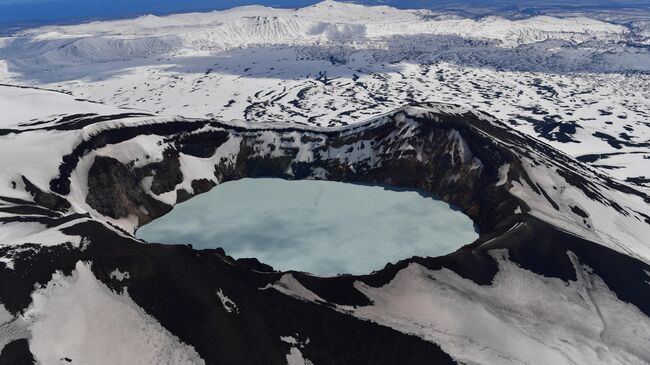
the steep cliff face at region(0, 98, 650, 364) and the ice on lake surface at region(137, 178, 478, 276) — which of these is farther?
the ice on lake surface at region(137, 178, 478, 276)

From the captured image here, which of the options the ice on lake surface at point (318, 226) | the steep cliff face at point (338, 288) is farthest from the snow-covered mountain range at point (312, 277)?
the ice on lake surface at point (318, 226)

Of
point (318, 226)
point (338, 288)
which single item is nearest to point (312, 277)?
point (338, 288)

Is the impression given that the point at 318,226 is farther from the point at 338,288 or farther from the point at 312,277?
the point at 338,288

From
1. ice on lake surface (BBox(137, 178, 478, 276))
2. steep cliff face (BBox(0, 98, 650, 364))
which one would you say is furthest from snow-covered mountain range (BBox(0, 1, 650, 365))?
ice on lake surface (BBox(137, 178, 478, 276))

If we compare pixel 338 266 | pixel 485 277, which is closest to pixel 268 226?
pixel 338 266

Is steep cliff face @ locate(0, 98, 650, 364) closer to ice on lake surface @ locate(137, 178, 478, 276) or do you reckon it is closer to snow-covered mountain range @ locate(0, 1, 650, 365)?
snow-covered mountain range @ locate(0, 1, 650, 365)

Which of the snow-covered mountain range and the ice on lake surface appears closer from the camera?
the snow-covered mountain range
